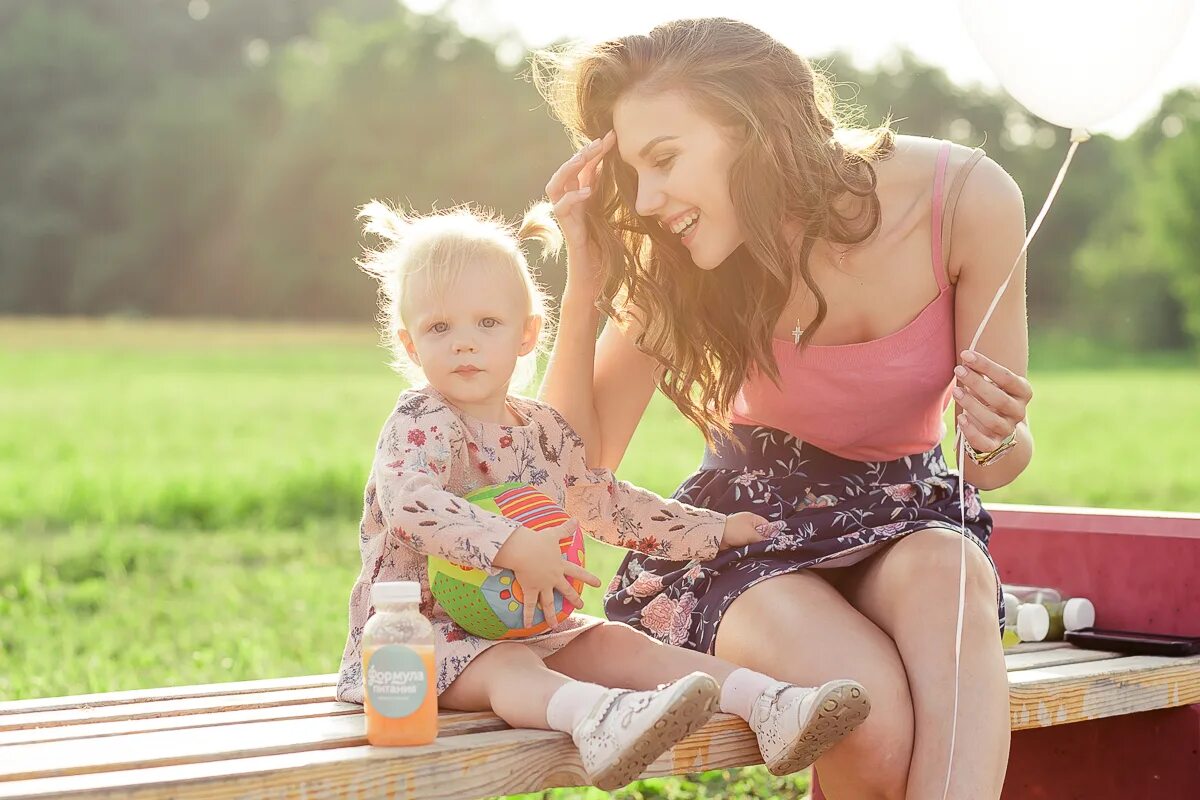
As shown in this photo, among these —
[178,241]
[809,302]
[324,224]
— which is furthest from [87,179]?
[809,302]

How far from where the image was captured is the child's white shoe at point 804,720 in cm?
212

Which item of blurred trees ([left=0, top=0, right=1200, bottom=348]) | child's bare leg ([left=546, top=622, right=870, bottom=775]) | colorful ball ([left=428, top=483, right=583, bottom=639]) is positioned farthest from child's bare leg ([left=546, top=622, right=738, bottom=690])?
blurred trees ([left=0, top=0, right=1200, bottom=348])

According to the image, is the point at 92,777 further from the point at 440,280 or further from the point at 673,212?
the point at 673,212

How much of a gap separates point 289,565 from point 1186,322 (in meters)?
33.7

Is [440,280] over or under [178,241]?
under

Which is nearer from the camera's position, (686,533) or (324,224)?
(686,533)

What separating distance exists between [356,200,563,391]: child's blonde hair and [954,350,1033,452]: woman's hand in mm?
751

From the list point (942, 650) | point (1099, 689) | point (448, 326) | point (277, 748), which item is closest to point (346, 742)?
point (277, 748)

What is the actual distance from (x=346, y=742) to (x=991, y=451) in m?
1.21

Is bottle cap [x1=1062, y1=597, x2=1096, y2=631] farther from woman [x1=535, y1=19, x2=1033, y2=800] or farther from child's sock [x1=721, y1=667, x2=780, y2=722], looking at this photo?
child's sock [x1=721, y1=667, x2=780, y2=722]

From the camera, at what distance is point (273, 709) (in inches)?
92.6

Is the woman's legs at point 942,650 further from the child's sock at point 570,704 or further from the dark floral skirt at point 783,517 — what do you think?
the child's sock at point 570,704

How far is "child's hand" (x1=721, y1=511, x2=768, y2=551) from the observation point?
108 inches

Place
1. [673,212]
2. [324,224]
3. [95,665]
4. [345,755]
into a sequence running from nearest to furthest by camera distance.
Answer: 1. [345,755]
2. [673,212]
3. [95,665]
4. [324,224]
